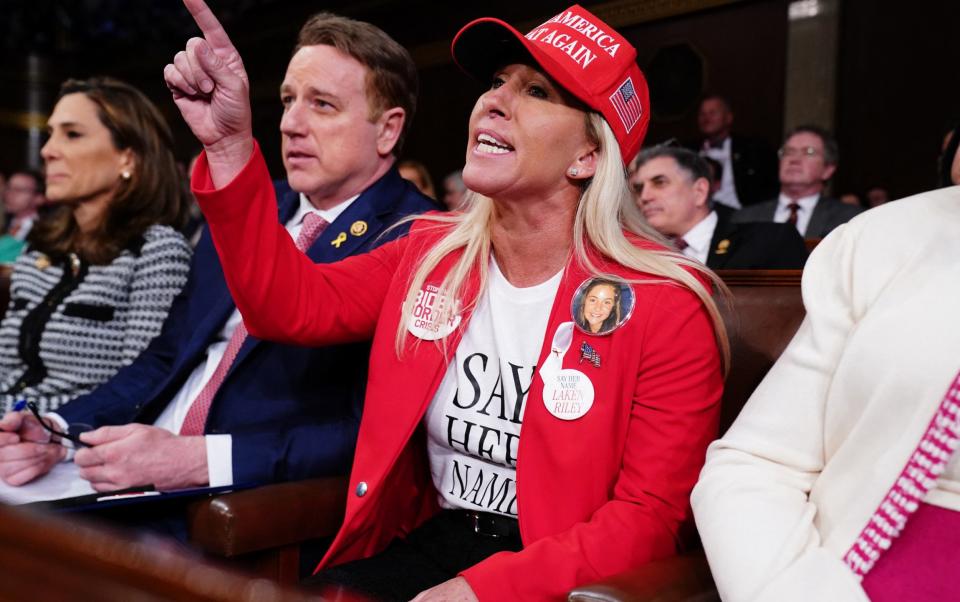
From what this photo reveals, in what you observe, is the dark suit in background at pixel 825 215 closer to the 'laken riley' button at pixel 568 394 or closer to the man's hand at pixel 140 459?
the 'laken riley' button at pixel 568 394

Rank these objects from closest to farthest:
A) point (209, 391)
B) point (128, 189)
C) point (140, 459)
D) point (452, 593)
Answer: point (452, 593) < point (140, 459) < point (209, 391) < point (128, 189)

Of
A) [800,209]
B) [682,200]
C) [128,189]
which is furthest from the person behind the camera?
[800,209]

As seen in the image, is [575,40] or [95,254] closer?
[575,40]

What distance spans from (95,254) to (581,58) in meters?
1.38

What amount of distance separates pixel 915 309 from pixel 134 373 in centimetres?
166

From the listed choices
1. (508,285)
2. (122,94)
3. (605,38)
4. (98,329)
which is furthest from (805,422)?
(122,94)

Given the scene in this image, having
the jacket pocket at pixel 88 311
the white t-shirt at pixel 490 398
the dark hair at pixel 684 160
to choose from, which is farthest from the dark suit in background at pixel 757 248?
the jacket pocket at pixel 88 311

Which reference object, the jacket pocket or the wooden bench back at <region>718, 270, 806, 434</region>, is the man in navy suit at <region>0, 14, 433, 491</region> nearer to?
the jacket pocket

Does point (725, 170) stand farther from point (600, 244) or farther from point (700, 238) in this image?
point (600, 244)

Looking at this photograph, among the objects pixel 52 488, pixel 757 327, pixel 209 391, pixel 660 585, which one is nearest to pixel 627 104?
pixel 757 327

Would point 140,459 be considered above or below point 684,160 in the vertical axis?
Result: below

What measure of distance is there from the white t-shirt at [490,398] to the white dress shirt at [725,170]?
4.42 m

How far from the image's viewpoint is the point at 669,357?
1.39 meters

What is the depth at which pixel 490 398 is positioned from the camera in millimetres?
1531
